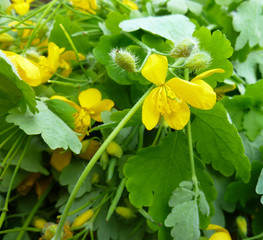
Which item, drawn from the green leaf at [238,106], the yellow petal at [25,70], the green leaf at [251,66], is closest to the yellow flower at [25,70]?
the yellow petal at [25,70]

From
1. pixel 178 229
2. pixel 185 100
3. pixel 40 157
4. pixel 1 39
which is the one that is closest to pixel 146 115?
pixel 185 100

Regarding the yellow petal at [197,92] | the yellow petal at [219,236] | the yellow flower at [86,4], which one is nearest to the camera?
the yellow petal at [197,92]

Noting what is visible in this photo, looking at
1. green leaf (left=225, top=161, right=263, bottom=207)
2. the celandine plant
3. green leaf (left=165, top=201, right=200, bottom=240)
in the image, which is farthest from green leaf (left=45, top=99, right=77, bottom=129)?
green leaf (left=225, top=161, right=263, bottom=207)

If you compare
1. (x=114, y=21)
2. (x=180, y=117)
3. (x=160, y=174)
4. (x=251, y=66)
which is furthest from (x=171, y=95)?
(x=251, y=66)

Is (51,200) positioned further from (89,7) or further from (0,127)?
(89,7)

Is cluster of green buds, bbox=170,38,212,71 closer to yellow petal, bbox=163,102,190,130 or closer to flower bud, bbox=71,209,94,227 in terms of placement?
yellow petal, bbox=163,102,190,130

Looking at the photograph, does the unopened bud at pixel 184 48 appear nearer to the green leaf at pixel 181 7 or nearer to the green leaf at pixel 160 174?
the green leaf at pixel 160 174

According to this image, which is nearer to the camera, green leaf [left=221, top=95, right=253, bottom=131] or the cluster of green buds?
the cluster of green buds
